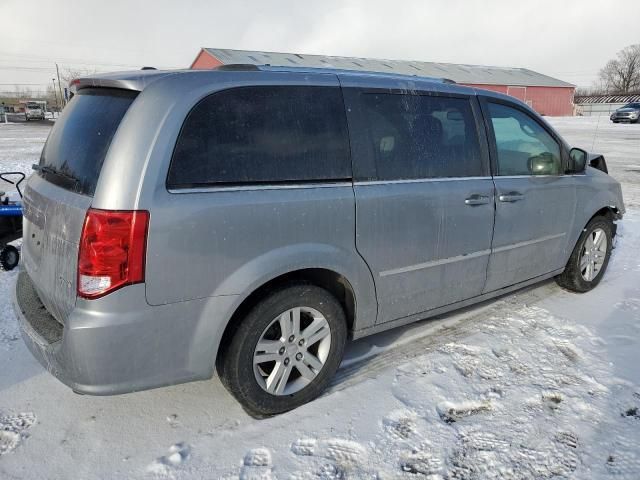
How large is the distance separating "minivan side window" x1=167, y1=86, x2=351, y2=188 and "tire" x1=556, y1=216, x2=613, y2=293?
2.80 meters

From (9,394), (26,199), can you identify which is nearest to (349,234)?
(26,199)

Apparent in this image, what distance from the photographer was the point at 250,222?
2.37 m

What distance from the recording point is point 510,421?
8.84ft

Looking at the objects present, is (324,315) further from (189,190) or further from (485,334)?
(485,334)

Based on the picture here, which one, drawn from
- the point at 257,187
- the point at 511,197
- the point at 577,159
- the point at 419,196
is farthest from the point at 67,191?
the point at 577,159

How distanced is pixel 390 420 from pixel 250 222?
1.34m

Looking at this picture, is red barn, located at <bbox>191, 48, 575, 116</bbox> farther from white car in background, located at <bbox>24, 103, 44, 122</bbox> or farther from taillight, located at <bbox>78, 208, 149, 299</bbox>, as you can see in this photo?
taillight, located at <bbox>78, 208, 149, 299</bbox>

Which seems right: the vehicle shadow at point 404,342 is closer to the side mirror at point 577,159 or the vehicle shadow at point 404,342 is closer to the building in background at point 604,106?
the side mirror at point 577,159

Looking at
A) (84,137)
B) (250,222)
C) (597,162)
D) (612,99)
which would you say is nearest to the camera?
(250,222)

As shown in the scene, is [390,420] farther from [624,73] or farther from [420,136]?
[624,73]

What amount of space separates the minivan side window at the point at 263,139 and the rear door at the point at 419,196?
0.50ft

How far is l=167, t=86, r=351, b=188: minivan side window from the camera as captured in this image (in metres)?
2.27

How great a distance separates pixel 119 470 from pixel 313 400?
1084 mm

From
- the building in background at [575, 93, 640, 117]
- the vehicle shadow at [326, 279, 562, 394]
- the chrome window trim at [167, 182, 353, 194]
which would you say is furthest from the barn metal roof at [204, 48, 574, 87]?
the chrome window trim at [167, 182, 353, 194]
